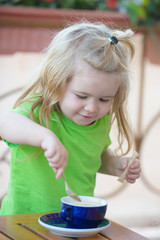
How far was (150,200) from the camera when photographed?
3.01 m

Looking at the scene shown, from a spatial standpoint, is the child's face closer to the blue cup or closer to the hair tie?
the hair tie

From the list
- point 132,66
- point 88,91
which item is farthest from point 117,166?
point 132,66

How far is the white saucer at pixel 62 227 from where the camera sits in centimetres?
110

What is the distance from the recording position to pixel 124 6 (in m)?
2.88

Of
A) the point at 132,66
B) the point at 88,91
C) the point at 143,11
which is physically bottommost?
the point at 88,91

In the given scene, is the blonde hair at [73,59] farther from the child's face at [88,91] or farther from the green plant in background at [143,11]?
the green plant in background at [143,11]

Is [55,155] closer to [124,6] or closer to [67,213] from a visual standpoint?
[67,213]

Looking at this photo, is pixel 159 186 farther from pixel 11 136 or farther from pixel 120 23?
pixel 11 136

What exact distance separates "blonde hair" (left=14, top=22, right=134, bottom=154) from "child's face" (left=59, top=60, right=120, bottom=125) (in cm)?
2

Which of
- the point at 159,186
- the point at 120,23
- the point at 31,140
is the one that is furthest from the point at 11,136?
the point at 159,186

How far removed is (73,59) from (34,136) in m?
0.30

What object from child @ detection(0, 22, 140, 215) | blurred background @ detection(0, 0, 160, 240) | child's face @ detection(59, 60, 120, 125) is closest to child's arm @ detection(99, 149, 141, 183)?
child @ detection(0, 22, 140, 215)

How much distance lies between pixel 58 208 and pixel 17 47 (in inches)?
55.2

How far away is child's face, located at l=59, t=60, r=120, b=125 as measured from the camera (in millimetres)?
1342
